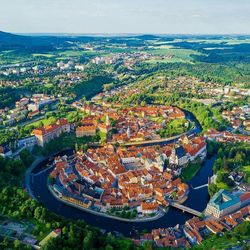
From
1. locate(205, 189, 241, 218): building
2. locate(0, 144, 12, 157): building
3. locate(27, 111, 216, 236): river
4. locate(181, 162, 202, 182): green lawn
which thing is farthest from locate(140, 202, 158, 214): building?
locate(0, 144, 12, 157): building

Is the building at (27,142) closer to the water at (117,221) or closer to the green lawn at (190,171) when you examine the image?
the water at (117,221)

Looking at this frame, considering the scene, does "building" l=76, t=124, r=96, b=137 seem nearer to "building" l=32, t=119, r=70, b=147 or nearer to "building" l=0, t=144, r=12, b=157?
"building" l=32, t=119, r=70, b=147

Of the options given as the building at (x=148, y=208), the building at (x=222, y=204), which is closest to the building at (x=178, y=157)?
the building at (x=222, y=204)

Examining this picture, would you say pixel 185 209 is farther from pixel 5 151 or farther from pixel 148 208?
pixel 5 151

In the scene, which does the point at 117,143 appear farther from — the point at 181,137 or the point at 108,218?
the point at 108,218

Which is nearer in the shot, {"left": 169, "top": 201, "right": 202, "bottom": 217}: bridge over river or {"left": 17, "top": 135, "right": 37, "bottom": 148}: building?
{"left": 169, "top": 201, "right": 202, "bottom": 217}: bridge over river

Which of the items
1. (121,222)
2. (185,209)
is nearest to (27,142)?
(121,222)

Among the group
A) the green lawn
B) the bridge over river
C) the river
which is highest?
the bridge over river

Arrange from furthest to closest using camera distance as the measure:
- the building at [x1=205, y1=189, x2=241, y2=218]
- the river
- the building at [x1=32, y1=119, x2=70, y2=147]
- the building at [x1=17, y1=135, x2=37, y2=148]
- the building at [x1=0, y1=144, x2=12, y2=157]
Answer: the building at [x1=32, y1=119, x2=70, y2=147], the building at [x1=17, y1=135, x2=37, y2=148], the building at [x1=0, y1=144, x2=12, y2=157], the building at [x1=205, y1=189, x2=241, y2=218], the river
